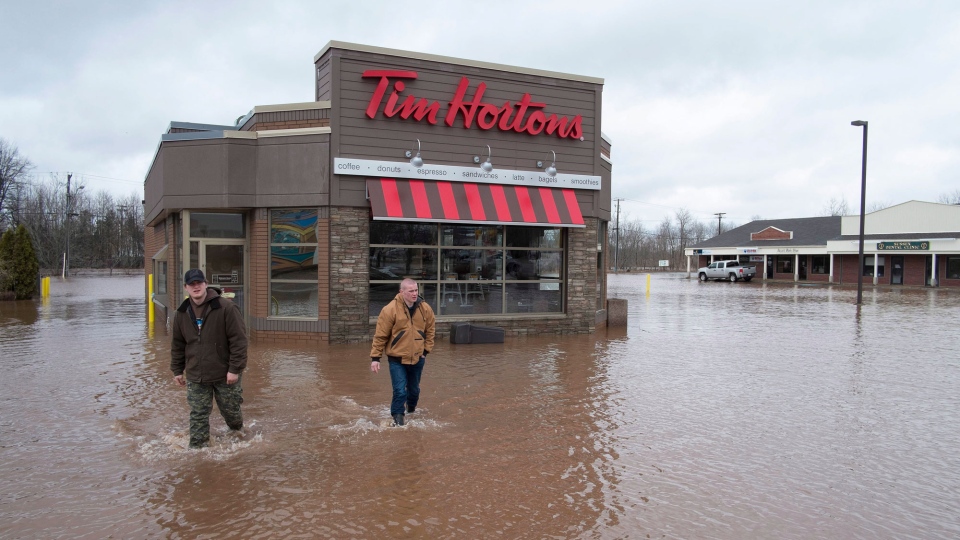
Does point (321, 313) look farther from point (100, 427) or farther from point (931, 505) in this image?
point (931, 505)

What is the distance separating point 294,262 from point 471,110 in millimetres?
4802

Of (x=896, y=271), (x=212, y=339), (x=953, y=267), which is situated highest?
(x=953, y=267)

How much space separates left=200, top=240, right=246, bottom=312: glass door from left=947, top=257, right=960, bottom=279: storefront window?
45.8 meters

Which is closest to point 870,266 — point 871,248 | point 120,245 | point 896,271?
point 896,271

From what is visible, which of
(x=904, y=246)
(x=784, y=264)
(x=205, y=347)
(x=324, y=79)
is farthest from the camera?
(x=784, y=264)

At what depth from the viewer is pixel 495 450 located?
6.00m

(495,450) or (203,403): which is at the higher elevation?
(203,403)

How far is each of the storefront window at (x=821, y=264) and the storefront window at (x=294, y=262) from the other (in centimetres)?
4736

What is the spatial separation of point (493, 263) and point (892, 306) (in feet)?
61.9

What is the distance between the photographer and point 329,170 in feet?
40.7

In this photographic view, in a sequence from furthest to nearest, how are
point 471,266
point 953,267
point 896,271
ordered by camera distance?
1. point 896,271
2. point 953,267
3. point 471,266

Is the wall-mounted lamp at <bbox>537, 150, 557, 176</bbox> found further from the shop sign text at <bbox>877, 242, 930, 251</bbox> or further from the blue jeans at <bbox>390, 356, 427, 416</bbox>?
the shop sign text at <bbox>877, 242, 930, 251</bbox>

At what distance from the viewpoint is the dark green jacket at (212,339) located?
565 cm

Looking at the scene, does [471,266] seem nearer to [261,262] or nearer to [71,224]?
[261,262]
